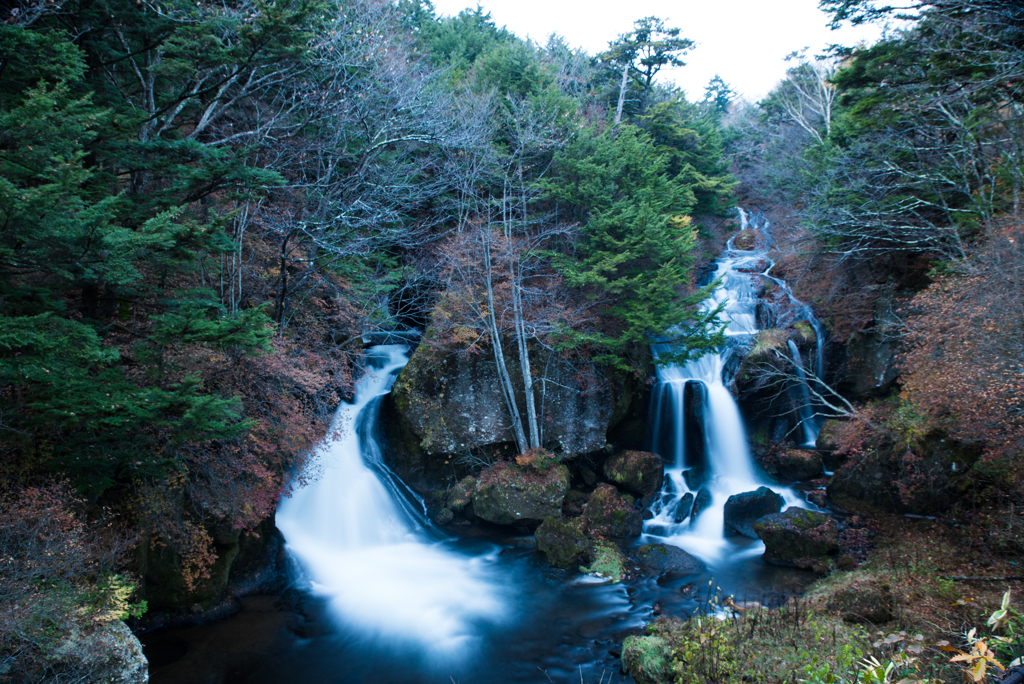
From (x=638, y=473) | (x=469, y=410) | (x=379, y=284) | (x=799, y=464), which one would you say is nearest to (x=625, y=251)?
(x=638, y=473)

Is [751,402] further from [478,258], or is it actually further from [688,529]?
[478,258]

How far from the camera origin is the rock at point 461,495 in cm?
1268

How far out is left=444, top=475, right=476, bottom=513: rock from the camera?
499 inches

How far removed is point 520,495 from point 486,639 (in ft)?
12.8

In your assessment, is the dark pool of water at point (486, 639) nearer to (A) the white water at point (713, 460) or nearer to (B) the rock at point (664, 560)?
(B) the rock at point (664, 560)

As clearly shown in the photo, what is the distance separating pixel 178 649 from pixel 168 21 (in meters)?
10.1

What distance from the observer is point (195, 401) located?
635cm

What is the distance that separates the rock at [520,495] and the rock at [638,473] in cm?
168

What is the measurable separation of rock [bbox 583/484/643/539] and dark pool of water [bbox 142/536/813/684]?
1.64m

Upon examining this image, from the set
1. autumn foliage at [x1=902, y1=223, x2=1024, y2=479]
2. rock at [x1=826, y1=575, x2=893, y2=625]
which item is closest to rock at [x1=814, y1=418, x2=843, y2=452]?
autumn foliage at [x1=902, y1=223, x2=1024, y2=479]

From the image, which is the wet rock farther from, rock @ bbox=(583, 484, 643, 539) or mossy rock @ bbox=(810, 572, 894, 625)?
mossy rock @ bbox=(810, 572, 894, 625)

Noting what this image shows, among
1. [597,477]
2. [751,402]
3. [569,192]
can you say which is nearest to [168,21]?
[569,192]

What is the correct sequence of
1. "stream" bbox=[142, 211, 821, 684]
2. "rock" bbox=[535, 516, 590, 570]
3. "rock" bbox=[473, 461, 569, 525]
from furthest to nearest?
"rock" bbox=[473, 461, 569, 525] → "rock" bbox=[535, 516, 590, 570] → "stream" bbox=[142, 211, 821, 684]

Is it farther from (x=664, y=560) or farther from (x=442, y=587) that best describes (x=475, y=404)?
(x=664, y=560)
